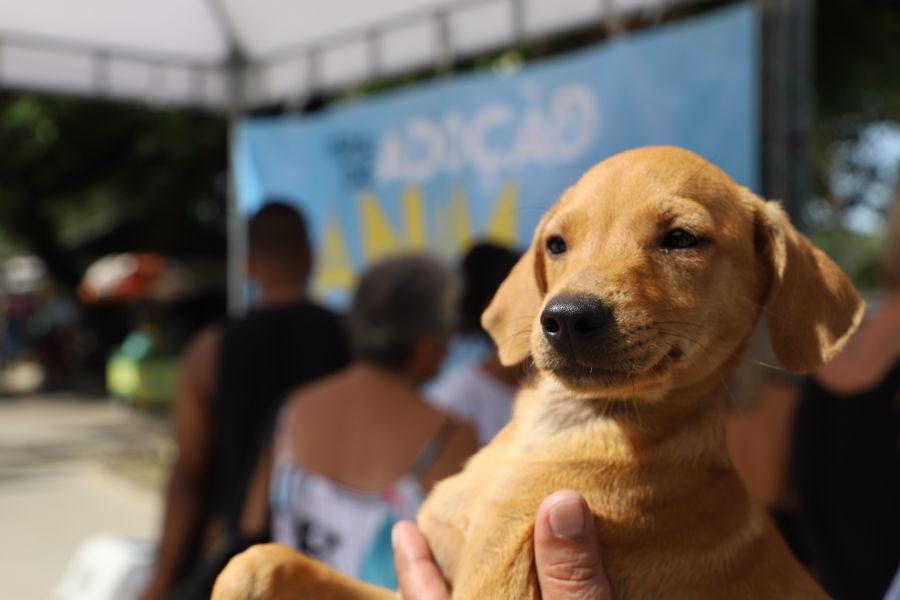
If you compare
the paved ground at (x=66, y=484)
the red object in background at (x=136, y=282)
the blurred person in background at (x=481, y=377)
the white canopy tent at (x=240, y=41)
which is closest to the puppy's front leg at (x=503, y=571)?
the blurred person in background at (x=481, y=377)

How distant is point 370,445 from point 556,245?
142cm

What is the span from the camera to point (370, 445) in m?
2.76

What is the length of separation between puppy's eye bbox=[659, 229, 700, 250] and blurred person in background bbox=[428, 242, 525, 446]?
1.93 m

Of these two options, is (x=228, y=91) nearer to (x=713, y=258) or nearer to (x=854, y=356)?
(x=854, y=356)

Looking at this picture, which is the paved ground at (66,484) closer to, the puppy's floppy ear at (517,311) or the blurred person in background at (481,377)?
the blurred person in background at (481,377)

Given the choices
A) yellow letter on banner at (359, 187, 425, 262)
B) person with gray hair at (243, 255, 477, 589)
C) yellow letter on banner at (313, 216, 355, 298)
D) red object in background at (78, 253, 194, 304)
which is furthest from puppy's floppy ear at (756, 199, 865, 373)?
red object in background at (78, 253, 194, 304)

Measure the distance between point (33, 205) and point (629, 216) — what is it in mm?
20500

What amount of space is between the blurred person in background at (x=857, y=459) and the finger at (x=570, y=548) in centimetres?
155

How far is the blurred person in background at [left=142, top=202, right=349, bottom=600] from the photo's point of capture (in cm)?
327

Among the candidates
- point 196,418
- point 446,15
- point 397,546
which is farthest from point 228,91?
point 397,546

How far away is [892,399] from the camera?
8.38 feet

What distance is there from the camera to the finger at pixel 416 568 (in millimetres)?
1432

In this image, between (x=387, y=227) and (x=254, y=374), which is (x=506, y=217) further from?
(x=254, y=374)

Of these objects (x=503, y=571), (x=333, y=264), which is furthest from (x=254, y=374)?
(x=333, y=264)
